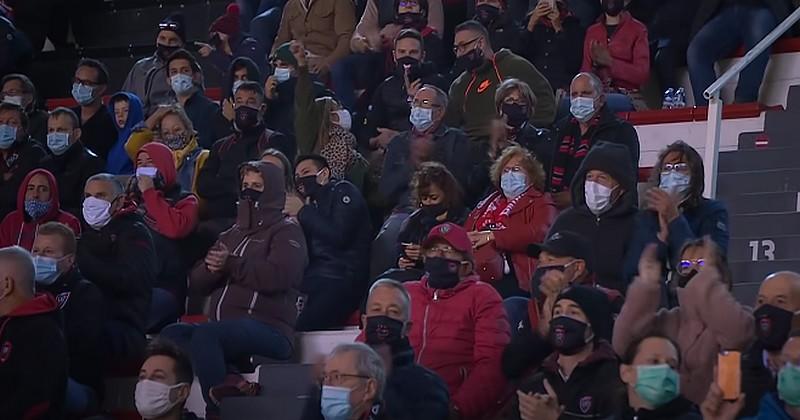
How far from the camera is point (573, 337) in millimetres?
7895

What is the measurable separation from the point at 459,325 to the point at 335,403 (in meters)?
1.00

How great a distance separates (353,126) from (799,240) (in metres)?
3.17

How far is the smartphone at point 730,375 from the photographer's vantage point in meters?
7.25

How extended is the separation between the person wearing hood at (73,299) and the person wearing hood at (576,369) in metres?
2.55

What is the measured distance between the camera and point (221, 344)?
924 centimetres

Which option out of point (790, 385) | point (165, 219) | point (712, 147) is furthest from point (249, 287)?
point (790, 385)

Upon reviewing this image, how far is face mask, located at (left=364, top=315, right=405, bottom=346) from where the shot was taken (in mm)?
8250

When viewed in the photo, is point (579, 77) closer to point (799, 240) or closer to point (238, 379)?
point (799, 240)

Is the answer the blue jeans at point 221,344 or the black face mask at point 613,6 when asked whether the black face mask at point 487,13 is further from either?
the blue jeans at point 221,344

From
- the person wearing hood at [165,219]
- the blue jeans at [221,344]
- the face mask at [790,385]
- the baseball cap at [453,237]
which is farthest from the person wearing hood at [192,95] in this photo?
the face mask at [790,385]

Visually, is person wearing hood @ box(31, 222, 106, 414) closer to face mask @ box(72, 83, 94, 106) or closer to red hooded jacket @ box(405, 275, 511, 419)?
red hooded jacket @ box(405, 275, 511, 419)

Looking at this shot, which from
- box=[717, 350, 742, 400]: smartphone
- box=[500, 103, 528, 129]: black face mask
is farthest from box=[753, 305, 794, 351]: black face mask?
box=[500, 103, 528, 129]: black face mask

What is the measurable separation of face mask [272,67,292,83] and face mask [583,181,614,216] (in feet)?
10.6

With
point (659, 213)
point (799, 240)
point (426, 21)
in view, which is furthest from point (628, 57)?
point (659, 213)
